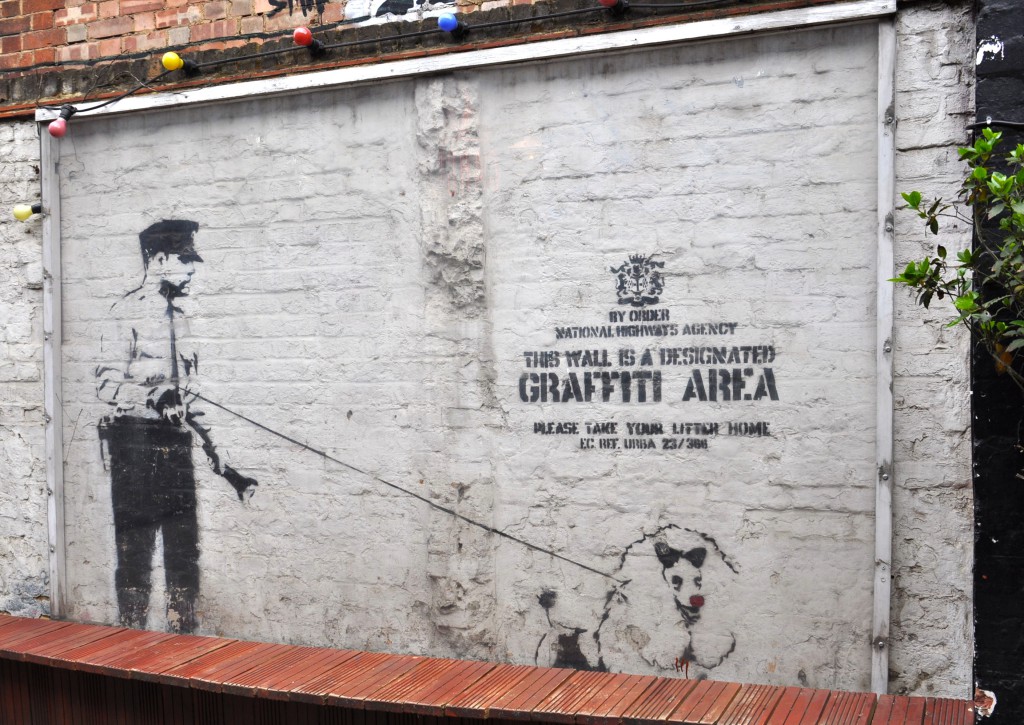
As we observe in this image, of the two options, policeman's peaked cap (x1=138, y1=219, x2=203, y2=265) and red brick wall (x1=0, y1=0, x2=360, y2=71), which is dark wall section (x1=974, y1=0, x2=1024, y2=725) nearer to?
red brick wall (x1=0, y1=0, x2=360, y2=71)

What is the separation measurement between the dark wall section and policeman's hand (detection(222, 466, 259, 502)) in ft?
9.70

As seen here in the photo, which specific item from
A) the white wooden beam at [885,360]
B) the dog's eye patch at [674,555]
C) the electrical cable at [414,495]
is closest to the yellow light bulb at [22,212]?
the electrical cable at [414,495]

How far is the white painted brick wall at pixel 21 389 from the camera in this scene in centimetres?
484

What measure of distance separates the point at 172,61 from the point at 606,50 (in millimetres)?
1953

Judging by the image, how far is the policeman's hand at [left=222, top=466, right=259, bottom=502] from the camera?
4.47 metres

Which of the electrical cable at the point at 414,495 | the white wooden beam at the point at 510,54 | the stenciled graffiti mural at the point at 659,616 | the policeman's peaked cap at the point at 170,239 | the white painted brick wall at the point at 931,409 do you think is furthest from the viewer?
the policeman's peaked cap at the point at 170,239

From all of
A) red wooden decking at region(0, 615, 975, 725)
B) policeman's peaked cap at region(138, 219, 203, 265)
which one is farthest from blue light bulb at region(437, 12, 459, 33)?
red wooden decking at region(0, 615, 975, 725)

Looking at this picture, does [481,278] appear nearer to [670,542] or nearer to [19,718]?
[670,542]

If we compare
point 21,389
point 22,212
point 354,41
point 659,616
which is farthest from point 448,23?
point 21,389

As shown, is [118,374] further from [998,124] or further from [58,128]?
→ [998,124]

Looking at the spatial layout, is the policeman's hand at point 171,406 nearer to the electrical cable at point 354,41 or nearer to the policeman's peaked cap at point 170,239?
the policeman's peaked cap at point 170,239

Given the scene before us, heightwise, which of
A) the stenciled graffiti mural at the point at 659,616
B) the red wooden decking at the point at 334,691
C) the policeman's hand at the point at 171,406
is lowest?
the red wooden decking at the point at 334,691

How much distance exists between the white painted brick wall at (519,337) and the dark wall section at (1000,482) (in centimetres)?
11

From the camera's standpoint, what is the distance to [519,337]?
13.2 feet
